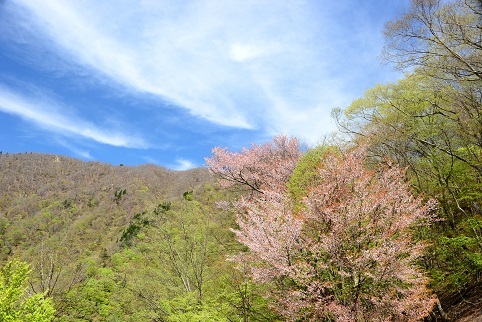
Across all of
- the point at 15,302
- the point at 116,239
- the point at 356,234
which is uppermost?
the point at 116,239

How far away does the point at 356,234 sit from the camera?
9523 mm

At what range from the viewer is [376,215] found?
9.60 meters

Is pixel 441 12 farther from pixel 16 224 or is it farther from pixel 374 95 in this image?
pixel 16 224

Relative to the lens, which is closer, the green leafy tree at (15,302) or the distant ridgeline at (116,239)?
the green leafy tree at (15,302)

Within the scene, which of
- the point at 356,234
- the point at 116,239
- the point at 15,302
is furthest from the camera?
the point at 116,239

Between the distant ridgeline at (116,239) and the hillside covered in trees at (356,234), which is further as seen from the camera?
the distant ridgeline at (116,239)

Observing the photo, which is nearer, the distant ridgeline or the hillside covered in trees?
the hillside covered in trees

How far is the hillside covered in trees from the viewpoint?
924cm

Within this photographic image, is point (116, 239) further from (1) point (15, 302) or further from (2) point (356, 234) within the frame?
(2) point (356, 234)

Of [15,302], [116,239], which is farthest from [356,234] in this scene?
[116,239]

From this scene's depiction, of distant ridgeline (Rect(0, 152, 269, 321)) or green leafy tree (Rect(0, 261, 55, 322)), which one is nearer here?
green leafy tree (Rect(0, 261, 55, 322))

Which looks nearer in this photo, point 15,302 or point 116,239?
point 15,302

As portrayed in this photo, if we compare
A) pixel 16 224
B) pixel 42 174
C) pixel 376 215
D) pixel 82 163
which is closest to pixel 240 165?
pixel 376 215

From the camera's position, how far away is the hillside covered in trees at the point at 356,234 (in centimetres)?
924
